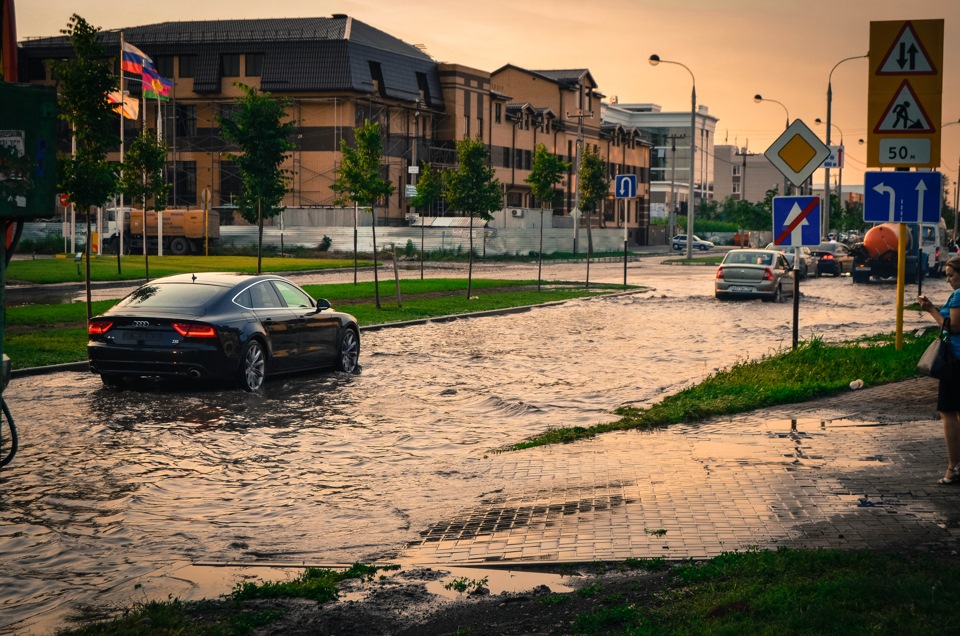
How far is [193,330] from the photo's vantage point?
13828 mm

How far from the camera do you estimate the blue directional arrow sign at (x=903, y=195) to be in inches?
546

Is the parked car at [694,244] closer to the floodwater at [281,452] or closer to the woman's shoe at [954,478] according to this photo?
the floodwater at [281,452]

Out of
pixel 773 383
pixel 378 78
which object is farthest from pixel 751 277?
pixel 378 78

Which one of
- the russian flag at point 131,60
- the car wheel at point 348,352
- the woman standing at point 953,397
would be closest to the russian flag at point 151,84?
the russian flag at point 131,60

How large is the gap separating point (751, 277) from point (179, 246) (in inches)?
1564

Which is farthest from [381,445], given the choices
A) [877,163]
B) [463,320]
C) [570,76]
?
[570,76]

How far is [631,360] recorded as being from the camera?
1853 cm

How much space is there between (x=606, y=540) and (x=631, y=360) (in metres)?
11.6

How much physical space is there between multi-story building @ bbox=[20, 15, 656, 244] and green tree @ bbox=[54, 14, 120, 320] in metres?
43.8

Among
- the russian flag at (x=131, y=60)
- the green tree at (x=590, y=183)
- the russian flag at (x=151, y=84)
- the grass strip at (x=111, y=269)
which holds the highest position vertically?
the russian flag at (x=131, y=60)

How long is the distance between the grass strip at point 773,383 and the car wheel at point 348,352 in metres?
5.30

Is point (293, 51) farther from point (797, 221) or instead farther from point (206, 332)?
point (797, 221)

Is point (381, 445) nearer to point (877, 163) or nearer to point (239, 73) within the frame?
point (877, 163)

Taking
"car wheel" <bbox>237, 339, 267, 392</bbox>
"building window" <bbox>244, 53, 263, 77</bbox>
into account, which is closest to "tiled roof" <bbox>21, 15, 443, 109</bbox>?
"building window" <bbox>244, 53, 263, 77</bbox>
